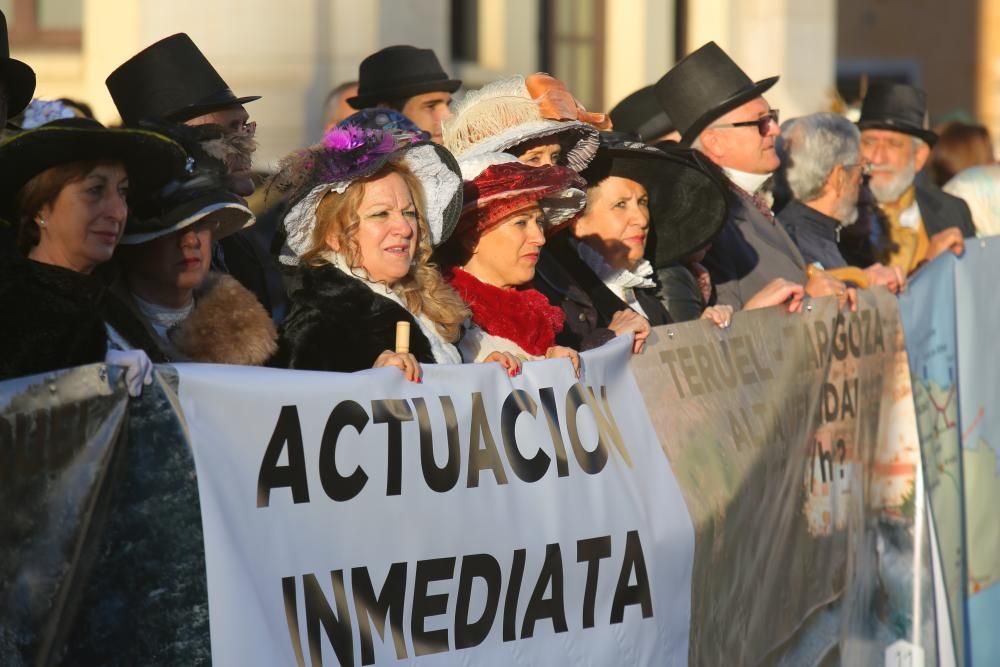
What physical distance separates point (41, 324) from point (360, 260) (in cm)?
115

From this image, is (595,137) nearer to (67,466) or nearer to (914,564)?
(914,564)

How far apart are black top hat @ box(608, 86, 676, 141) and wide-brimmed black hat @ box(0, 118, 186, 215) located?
10.7 ft

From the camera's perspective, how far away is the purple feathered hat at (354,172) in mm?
4426

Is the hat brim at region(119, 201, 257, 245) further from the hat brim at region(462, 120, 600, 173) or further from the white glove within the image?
the white glove

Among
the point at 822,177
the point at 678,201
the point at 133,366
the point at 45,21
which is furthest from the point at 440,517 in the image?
the point at 45,21

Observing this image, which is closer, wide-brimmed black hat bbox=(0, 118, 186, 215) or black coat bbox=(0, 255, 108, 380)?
black coat bbox=(0, 255, 108, 380)

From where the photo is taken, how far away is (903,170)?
8211 millimetres

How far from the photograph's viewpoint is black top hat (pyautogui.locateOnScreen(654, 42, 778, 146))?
6.58 metres

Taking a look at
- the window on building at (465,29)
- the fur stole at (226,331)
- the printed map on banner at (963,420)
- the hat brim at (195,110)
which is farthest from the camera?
the window on building at (465,29)

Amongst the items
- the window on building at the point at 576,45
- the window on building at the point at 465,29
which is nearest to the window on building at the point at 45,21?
the window on building at the point at 465,29

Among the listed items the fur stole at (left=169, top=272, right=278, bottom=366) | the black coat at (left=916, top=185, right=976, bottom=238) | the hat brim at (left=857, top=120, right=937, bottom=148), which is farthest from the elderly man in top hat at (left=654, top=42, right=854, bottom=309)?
the fur stole at (left=169, top=272, right=278, bottom=366)

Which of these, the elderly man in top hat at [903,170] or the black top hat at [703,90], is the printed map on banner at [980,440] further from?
the elderly man in top hat at [903,170]

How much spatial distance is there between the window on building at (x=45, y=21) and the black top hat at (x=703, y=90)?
Result: 6342 mm

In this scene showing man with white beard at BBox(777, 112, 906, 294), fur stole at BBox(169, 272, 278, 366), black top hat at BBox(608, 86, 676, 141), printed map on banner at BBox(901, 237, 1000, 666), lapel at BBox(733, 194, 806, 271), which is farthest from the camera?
black top hat at BBox(608, 86, 676, 141)
